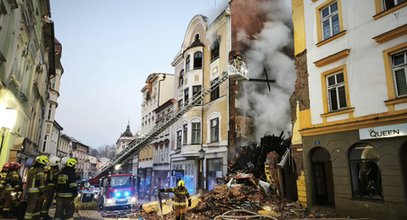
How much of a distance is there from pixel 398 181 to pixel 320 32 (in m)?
6.92

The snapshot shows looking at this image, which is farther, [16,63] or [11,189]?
[16,63]

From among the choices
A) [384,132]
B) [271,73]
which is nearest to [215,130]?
[271,73]

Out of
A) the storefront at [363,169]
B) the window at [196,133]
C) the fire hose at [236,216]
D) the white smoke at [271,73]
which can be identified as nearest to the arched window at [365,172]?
the storefront at [363,169]

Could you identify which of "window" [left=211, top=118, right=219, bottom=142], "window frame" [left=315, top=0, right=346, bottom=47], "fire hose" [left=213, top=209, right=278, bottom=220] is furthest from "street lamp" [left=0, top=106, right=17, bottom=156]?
"window" [left=211, top=118, right=219, bottom=142]

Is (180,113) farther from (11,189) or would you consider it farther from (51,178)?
(11,189)

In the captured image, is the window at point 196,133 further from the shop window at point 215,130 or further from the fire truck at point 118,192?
the fire truck at point 118,192

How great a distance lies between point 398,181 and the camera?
347 inches

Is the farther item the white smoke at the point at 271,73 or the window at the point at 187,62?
the window at the point at 187,62

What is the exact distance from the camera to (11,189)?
7.97m

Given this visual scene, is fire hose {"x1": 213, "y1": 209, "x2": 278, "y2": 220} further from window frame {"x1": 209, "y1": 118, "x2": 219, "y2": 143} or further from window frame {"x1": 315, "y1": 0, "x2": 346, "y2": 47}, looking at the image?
window frame {"x1": 209, "y1": 118, "x2": 219, "y2": 143}

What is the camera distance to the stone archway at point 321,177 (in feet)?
39.2

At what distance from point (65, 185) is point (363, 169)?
35.0 ft

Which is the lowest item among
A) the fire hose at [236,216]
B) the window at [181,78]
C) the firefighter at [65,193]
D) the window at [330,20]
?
the fire hose at [236,216]

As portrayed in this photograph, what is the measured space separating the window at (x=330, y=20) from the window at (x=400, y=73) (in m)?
2.80
